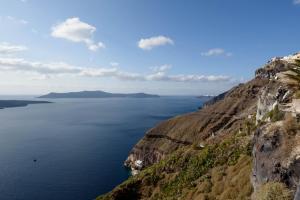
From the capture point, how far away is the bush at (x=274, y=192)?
19375 mm

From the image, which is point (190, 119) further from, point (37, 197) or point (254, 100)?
point (37, 197)

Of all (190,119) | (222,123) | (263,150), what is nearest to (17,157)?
(190,119)

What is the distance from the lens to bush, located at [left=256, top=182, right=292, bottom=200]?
1938cm

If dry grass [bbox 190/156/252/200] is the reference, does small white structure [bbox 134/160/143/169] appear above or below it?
below

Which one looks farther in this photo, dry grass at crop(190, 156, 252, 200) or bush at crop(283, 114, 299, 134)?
dry grass at crop(190, 156, 252, 200)

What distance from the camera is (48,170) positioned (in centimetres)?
11056

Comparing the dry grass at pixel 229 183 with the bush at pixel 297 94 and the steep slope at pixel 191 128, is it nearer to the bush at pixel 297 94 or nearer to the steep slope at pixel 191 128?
the bush at pixel 297 94

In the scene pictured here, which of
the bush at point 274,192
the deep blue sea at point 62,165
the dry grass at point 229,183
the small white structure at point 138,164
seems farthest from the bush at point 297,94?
the small white structure at point 138,164

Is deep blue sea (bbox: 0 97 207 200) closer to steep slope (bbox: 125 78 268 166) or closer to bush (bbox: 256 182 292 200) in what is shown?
steep slope (bbox: 125 78 268 166)

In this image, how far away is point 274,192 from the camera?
20234 millimetres

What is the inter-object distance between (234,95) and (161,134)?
46.1 meters

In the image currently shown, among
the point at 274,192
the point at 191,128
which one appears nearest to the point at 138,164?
the point at 191,128

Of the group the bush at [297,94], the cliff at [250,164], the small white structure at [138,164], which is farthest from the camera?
the small white structure at [138,164]

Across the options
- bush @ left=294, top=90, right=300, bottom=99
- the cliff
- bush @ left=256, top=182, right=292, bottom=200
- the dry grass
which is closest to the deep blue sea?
the cliff
